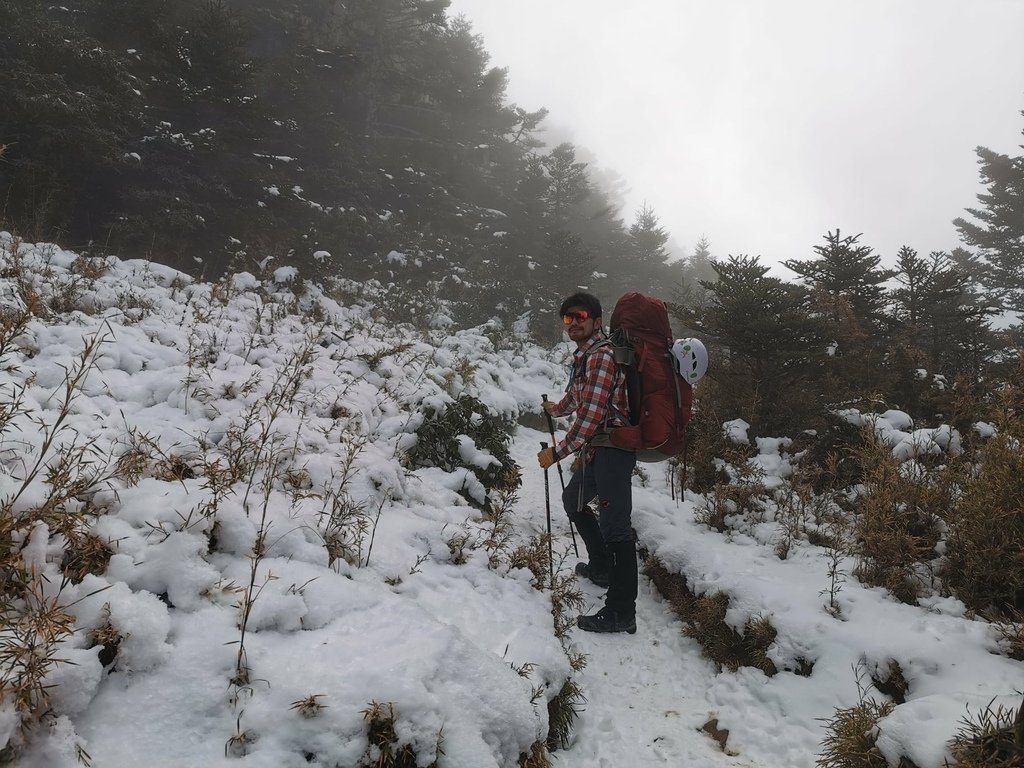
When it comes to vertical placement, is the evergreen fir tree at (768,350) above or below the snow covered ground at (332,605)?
above

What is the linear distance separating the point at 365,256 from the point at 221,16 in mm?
7946

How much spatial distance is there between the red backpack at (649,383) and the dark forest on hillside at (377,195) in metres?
3.69

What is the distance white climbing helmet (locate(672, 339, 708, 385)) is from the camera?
4.21 metres

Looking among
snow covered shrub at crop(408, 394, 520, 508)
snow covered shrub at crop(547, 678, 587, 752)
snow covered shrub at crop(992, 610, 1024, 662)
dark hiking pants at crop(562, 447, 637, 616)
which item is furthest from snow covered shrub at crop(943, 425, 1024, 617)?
snow covered shrub at crop(408, 394, 520, 508)

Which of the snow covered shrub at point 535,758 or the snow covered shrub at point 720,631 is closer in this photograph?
the snow covered shrub at point 535,758

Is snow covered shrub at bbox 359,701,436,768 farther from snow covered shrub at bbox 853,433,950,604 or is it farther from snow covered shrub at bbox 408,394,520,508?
snow covered shrub at bbox 853,433,950,604

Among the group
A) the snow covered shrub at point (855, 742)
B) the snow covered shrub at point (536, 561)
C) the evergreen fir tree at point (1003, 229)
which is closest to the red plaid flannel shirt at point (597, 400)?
the snow covered shrub at point (536, 561)

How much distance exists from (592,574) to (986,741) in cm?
305

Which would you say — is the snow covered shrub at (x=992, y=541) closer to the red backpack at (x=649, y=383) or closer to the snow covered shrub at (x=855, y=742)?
the snow covered shrub at (x=855, y=742)

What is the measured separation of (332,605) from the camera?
250cm

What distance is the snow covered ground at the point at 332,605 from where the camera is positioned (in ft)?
6.00

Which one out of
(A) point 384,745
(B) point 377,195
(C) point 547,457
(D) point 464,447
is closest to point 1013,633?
(C) point 547,457

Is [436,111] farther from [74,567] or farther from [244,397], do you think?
[74,567]

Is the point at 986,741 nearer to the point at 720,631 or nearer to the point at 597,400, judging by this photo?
the point at 720,631
